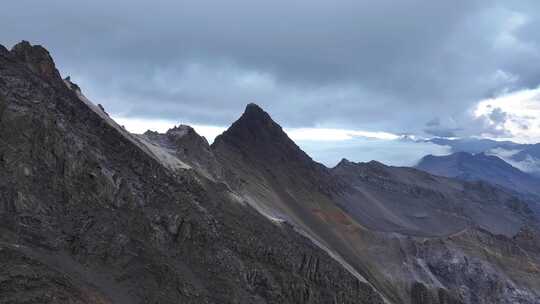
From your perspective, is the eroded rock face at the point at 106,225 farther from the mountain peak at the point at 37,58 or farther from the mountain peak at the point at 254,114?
the mountain peak at the point at 254,114

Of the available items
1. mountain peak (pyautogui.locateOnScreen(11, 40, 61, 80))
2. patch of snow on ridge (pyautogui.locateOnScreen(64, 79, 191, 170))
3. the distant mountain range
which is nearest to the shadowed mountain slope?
the distant mountain range

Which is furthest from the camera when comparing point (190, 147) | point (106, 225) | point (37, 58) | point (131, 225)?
point (190, 147)

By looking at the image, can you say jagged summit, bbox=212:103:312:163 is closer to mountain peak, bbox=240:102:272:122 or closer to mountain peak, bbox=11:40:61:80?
mountain peak, bbox=240:102:272:122

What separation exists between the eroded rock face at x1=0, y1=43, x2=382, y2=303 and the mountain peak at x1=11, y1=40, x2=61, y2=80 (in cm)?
17

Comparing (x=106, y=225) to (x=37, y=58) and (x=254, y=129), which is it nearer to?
(x=37, y=58)

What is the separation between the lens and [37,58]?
84000 millimetres

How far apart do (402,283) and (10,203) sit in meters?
75.6

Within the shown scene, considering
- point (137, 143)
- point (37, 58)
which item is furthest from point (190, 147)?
point (37, 58)

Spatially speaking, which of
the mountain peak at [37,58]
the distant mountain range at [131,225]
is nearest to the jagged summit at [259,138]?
the distant mountain range at [131,225]

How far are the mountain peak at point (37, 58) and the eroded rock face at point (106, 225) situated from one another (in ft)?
0.56

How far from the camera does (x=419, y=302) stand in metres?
114

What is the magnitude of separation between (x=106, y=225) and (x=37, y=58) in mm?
28210

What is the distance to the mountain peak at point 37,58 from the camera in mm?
82500

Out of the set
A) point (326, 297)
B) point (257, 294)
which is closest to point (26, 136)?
point (257, 294)
